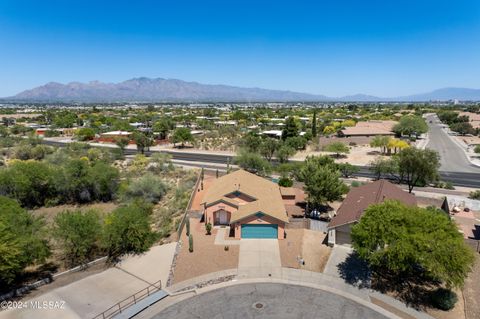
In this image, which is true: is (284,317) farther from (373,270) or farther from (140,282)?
(140,282)

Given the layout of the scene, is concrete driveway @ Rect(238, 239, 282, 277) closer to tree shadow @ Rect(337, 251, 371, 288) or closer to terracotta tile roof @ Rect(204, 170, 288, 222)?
terracotta tile roof @ Rect(204, 170, 288, 222)

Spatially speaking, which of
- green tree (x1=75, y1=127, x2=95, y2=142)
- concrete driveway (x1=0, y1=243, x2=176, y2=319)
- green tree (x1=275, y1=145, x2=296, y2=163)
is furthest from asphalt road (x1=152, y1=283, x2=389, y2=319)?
green tree (x1=75, y1=127, x2=95, y2=142)

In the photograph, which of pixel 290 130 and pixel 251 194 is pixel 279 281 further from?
pixel 290 130

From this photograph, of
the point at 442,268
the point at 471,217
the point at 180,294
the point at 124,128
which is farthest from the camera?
the point at 124,128

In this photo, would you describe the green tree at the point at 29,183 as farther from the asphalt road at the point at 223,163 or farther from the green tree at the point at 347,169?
the green tree at the point at 347,169

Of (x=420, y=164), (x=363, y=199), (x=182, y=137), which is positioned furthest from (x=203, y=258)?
(x=182, y=137)

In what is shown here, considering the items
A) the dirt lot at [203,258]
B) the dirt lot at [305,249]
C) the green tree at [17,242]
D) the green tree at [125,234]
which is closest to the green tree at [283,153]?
the dirt lot at [305,249]

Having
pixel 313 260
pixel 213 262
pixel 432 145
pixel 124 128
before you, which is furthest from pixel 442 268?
pixel 124 128
